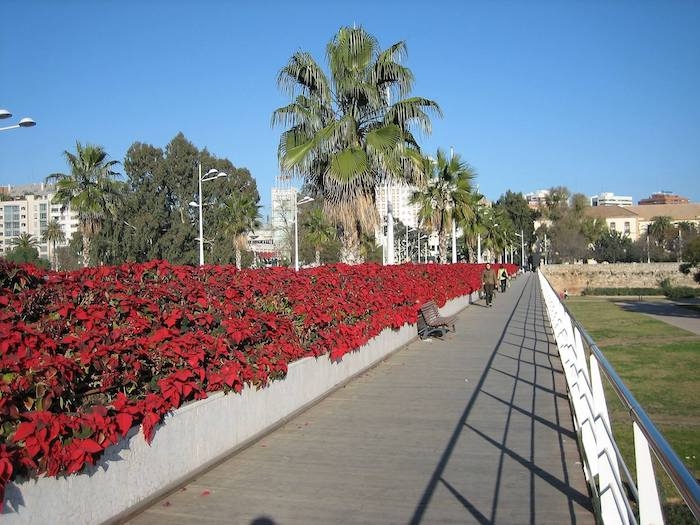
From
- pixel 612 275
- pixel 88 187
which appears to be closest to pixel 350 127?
pixel 88 187

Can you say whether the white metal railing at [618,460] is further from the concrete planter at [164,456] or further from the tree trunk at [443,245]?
the tree trunk at [443,245]

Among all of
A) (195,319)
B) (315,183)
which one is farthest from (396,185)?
(195,319)

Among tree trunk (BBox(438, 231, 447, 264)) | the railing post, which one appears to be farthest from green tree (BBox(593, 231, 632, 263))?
the railing post

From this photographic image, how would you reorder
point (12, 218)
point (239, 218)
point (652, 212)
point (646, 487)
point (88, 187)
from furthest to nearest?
1. point (652, 212)
2. point (12, 218)
3. point (239, 218)
4. point (88, 187)
5. point (646, 487)

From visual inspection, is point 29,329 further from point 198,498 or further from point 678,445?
point 678,445

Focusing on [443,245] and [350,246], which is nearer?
[350,246]

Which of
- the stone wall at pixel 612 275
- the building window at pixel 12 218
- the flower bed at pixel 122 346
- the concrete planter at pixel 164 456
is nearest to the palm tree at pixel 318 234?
the stone wall at pixel 612 275

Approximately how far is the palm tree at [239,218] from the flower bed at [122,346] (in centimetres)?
5820

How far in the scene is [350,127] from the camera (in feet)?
54.1

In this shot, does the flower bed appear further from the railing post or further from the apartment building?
the apartment building

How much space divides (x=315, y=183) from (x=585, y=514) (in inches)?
516

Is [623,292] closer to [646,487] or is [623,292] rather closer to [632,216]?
[646,487]

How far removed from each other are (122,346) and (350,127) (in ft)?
40.0

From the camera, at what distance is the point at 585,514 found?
4.96 metres
